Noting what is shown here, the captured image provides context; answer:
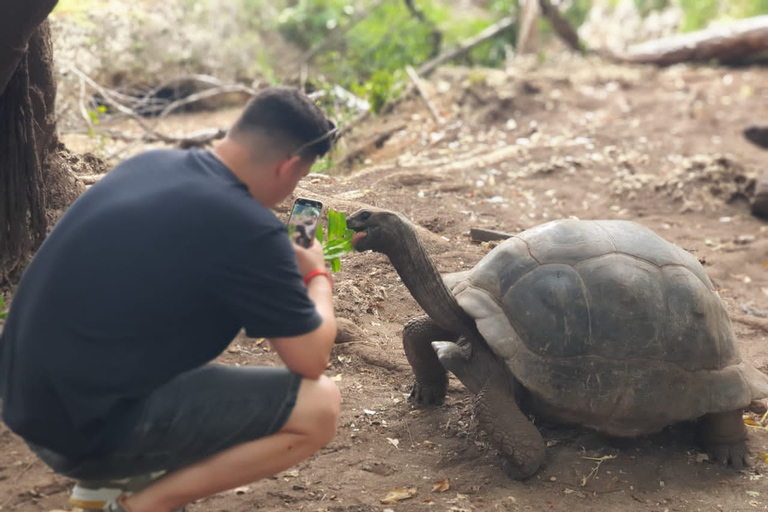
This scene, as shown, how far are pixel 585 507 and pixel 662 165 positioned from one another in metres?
5.59

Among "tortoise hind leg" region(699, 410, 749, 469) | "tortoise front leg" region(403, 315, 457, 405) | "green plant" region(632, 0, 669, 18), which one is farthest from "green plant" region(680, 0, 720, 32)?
"tortoise front leg" region(403, 315, 457, 405)

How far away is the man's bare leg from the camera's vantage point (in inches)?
95.5

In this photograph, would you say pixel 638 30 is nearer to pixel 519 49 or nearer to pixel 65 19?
pixel 519 49

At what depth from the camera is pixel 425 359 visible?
12.9 ft

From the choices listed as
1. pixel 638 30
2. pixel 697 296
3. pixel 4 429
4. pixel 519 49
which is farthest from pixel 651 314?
pixel 638 30

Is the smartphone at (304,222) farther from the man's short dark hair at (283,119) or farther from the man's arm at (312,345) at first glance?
the man's short dark hair at (283,119)

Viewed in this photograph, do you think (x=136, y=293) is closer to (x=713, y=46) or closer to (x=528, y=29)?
(x=528, y=29)

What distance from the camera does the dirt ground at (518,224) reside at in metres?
3.32

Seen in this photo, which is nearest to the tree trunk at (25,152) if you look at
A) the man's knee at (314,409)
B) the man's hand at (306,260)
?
the man's hand at (306,260)

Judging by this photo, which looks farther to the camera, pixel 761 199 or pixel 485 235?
pixel 761 199

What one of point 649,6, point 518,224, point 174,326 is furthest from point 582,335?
point 649,6

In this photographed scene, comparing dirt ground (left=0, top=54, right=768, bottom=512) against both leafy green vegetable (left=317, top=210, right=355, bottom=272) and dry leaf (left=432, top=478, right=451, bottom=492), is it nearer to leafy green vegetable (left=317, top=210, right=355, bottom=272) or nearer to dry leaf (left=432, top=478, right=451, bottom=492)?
dry leaf (left=432, top=478, right=451, bottom=492)

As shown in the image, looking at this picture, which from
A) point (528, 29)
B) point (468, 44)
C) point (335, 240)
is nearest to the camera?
point (335, 240)

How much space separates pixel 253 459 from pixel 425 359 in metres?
1.58
